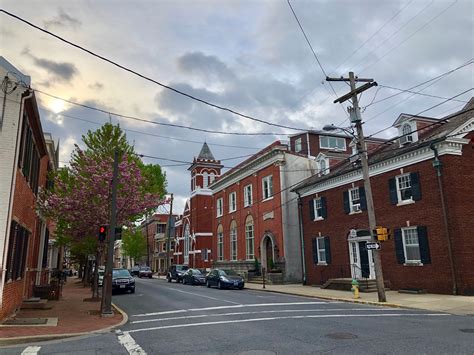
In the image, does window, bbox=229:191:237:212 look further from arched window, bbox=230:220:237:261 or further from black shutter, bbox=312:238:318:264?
black shutter, bbox=312:238:318:264

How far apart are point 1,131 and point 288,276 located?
2523cm

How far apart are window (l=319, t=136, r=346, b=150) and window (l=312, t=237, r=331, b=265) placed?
13.4 metres

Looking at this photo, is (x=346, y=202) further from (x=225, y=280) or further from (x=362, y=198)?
(x=225, y=280)

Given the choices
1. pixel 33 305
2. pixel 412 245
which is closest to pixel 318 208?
pixel 412 245

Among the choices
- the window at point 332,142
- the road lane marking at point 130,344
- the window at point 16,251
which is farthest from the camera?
the window at point 332,142

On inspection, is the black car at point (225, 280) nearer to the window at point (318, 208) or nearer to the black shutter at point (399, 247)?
the window at point (318, 208)

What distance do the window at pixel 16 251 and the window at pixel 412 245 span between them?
1826cm

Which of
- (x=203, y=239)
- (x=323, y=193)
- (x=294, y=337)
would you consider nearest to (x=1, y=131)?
(x=294, y=337)

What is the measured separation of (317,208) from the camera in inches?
1184

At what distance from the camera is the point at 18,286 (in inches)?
595

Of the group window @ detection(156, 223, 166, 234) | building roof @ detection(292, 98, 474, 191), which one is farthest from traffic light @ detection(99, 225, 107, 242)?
window @ detection(156, 223, 166, 234)

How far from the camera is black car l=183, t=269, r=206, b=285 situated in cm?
3491

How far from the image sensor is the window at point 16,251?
505 inches

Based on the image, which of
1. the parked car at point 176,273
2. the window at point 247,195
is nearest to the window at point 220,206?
the window at point 247,195
